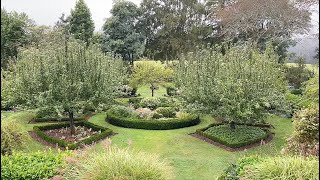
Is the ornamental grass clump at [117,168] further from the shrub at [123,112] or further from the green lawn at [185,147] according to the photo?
the shrub at [123,112]

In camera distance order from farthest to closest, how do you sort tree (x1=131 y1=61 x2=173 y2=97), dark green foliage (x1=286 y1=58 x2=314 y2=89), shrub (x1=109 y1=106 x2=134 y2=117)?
dark green foliage (x1=286 y1=58 x2=314 y2=89), tree (x1=131 y1=61 x2=173 y2=97), shrub (x1=109 y1=106 x2=134 y2=117)

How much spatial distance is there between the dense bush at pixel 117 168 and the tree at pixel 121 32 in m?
31.9

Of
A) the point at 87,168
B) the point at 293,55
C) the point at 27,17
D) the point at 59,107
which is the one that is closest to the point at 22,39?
the point at 27,17

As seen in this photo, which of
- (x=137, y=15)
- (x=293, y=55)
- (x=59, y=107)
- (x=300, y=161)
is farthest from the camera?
(x=137, y=15)

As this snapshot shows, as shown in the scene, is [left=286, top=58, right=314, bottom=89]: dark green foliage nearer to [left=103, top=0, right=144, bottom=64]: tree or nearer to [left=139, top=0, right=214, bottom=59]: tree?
[left=139, top=0, right=214, bottom=59]: tree

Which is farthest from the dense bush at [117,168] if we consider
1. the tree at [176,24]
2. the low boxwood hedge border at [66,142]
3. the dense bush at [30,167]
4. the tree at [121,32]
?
the tree at [176,24]

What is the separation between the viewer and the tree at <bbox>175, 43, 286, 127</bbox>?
13898mm

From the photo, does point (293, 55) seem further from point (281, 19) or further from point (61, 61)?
point (61, 61)

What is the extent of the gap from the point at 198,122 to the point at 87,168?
12279mm

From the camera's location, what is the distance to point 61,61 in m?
14.5

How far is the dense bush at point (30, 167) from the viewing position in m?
7.99

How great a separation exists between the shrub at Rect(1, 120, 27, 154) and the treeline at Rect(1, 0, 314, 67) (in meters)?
21.2

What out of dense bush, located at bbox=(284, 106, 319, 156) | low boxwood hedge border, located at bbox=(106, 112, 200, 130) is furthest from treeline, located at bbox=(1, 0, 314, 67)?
dense bush, located at bbox=(284, 106, 319, 156)

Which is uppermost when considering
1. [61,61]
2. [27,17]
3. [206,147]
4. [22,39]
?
[27,17]
